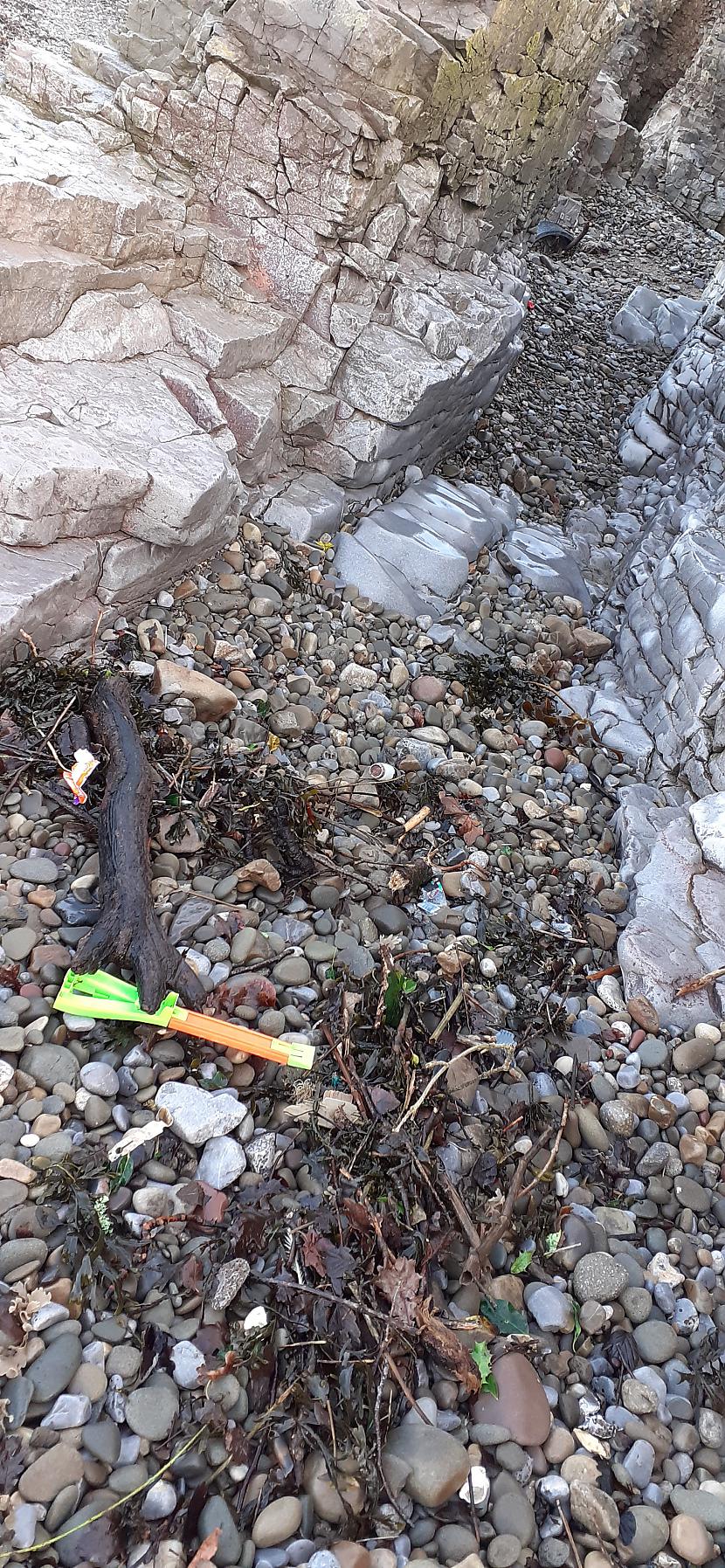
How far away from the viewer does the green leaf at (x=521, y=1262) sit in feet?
7.90

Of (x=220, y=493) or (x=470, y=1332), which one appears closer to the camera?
(x=470, y=1332)

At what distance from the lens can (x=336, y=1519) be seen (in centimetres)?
190

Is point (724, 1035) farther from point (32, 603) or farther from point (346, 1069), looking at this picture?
point (32, 603)

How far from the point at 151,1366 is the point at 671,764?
3.22 metres

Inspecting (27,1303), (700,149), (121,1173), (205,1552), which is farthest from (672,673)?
(700,149)

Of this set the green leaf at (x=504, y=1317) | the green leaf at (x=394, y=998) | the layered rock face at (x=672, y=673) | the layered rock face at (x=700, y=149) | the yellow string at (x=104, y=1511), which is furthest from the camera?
the layered rock face at (x=700, y=149)

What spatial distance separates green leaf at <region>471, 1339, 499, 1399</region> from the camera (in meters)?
2.16

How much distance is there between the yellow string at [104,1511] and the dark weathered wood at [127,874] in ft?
3.27

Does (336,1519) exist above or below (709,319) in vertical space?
below

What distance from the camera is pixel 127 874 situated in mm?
2801

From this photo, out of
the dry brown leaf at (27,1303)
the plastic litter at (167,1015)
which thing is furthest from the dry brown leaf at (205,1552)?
the plastic litter at (167,1015)

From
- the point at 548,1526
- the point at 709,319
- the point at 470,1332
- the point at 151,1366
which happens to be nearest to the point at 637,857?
the point at 470,1332

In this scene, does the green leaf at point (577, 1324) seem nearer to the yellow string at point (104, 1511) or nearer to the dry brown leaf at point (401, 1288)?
the dry brown leaf at point (401, 1288)

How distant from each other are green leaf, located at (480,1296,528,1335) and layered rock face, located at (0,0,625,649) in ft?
8.48
